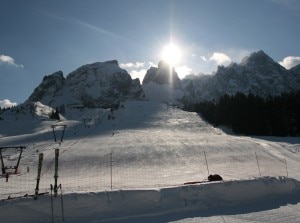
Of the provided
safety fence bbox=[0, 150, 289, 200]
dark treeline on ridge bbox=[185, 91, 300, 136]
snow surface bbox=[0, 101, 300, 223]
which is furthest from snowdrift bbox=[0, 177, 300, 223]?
dark treeline on ridge bbox=[185, 91, 300, 136]

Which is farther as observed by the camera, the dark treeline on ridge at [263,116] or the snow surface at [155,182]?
→ the dark treeline on ridge at [263,116]

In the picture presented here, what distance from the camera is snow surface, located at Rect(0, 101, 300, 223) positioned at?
14750 mm

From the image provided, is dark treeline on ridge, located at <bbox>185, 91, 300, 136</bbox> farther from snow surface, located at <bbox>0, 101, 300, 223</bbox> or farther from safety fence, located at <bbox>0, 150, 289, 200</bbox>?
safety fence, located at <bbox>0, 150, 289, 200</bbox>

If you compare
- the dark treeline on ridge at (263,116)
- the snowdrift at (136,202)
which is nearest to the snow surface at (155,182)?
the snowdrift at (136,202)

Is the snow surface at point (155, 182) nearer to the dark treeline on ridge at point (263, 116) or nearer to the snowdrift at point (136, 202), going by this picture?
the snowdrift at point (136, 202)

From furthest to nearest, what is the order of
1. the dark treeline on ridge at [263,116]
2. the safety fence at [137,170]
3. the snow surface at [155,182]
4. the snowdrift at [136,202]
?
the dark treeline on ridge at [263,116] < the safety fence at [137,170] < the snow surface at [155,182] < the snowdrift at [136,202]

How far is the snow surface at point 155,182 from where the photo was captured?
581 inches

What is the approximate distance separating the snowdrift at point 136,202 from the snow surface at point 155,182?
34 millimetres

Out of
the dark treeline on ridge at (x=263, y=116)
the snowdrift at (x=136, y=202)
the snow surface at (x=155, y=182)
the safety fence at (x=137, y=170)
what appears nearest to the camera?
the snowdrift at (x=136, y=202)

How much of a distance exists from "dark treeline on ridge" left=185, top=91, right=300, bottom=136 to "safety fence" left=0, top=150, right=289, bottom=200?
1463 inches

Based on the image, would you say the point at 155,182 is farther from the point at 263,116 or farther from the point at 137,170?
the point at 263,116

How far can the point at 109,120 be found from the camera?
90312 mm

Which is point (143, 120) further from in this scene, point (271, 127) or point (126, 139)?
point (126, 139)

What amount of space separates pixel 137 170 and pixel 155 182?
779cm
